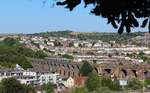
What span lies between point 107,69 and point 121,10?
40.6m

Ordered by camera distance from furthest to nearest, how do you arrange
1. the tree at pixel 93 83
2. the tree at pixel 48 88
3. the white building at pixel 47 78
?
1. the white building at pixel 47 78
2. the tree at pixel 93 83
3. the tree at pixel 48 88

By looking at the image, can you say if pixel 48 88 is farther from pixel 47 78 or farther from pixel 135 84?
pixel 135 84

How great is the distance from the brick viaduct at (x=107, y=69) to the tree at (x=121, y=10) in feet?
119

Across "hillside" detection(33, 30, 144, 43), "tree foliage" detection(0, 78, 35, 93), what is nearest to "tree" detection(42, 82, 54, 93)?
"tree foliage" detection(0, 78, 35, 93)

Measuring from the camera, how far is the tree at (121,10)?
2279 millimetres

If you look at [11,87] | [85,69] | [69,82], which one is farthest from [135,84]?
[11,87]

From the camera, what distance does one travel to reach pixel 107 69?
42.9 m

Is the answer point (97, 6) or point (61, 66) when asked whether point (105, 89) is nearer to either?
point (61, 66)

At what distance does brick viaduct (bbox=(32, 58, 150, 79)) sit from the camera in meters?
40.3

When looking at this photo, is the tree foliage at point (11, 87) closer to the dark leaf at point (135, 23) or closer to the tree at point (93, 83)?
the tree at point (93, 83)

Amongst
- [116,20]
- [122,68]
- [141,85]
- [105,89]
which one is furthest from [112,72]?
[116,20]

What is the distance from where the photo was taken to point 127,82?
36.5 metres

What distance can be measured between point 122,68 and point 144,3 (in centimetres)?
3908

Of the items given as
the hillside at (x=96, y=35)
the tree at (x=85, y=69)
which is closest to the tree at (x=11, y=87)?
the tree at (x=85, y=69)
